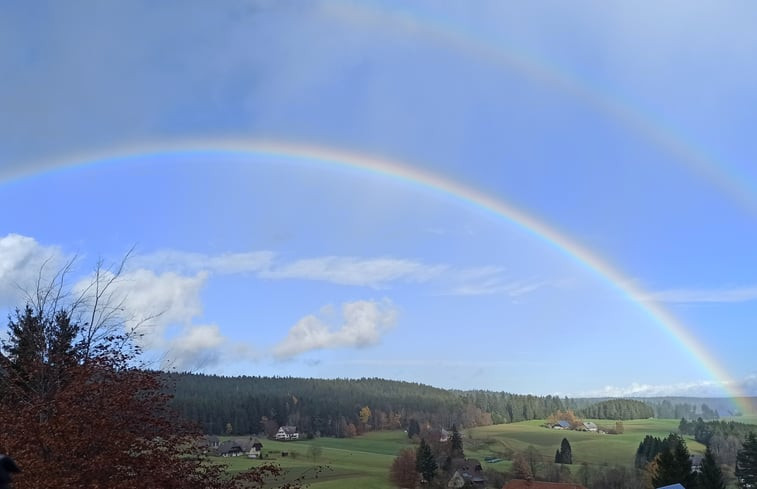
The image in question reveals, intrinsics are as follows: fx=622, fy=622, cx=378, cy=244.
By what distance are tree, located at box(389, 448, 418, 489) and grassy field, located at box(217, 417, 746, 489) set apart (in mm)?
1230

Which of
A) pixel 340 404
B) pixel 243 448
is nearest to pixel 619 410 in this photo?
pixel 340 404

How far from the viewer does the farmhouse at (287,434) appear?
10489cm

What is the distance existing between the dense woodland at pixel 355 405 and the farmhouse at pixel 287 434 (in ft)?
5.22

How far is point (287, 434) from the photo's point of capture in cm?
10638

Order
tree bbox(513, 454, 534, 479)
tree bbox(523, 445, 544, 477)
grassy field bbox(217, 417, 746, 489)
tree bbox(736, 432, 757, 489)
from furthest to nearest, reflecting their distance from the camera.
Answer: tree bbox(523, 445, 544, 477) → tree bbox(513, 454, 534, 479) → grassy field bbox(217, 417, 746, 489) → tree bbox(736, 432, 757, 489)

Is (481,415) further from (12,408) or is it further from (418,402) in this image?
(12,408)

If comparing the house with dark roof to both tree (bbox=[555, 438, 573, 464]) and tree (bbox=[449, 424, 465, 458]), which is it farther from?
tree (bbox=[555, 438, 573, 464])

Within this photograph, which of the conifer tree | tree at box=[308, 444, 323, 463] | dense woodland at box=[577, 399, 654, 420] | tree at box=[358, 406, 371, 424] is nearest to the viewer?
tree at box=[308, 444, 323, 463]

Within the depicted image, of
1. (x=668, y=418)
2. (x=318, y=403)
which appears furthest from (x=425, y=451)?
(x=668, y=418)

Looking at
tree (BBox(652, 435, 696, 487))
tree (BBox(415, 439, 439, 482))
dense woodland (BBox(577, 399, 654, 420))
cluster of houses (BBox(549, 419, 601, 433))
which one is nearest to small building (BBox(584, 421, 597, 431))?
cluster of houses (BBox(549, 419, 601, 433))

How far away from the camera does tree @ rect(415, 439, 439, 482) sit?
2795 inches

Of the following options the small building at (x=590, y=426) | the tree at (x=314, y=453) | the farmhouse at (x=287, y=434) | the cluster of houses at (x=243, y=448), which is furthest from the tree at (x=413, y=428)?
the cluster of houses at (x=243, y=448)

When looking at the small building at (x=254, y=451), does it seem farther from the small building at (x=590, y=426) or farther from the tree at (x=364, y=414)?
the small building at (x=590, y=426)

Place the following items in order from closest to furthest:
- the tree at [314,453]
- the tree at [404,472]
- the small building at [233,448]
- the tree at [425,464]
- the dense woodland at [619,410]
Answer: the tree at [404,472]
the small building at [233,448]
the tree at [425,464]
the tree at [314,453]
the dense woodland at [619,410]
